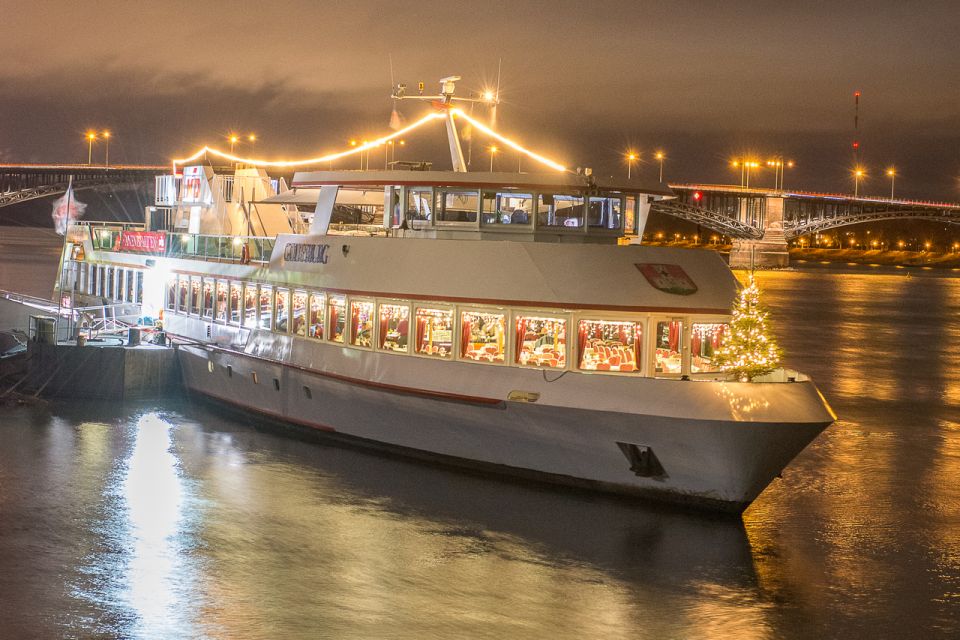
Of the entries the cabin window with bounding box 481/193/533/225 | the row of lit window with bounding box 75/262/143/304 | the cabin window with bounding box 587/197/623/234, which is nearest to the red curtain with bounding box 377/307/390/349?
the cabin window with bounding box 481/193/533/225

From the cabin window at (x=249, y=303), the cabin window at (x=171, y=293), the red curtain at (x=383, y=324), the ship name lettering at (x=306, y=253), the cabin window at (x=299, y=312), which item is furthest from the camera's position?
the cabin window at (x=171, y=293)

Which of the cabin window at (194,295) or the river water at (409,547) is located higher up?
the cabin window at (194,295)

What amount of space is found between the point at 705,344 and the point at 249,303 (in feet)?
31.0

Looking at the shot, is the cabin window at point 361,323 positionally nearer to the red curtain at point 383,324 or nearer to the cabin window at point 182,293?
the red curtain at point 383,324

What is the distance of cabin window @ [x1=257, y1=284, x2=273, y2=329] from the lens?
811 inches

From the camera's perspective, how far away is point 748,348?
15.1m

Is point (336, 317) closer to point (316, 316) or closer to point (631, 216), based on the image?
point (316, 316)

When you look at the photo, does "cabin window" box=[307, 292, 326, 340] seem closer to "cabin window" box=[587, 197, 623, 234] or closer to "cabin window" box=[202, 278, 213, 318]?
"cabin window" box=[587, 197, 623, 234]

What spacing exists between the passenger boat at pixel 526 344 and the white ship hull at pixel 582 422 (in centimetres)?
2

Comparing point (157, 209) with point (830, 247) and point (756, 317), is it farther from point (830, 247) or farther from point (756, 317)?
point (830, 247)

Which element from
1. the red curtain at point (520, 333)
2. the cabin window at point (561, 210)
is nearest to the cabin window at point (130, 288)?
the cabin window at point (561, 210)

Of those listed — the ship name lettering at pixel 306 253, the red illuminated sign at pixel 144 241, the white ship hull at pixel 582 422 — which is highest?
the red illuminated sign at pixel 144 241

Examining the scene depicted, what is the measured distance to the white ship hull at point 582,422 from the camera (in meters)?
14.1

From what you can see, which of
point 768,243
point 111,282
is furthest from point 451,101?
point 768,243
